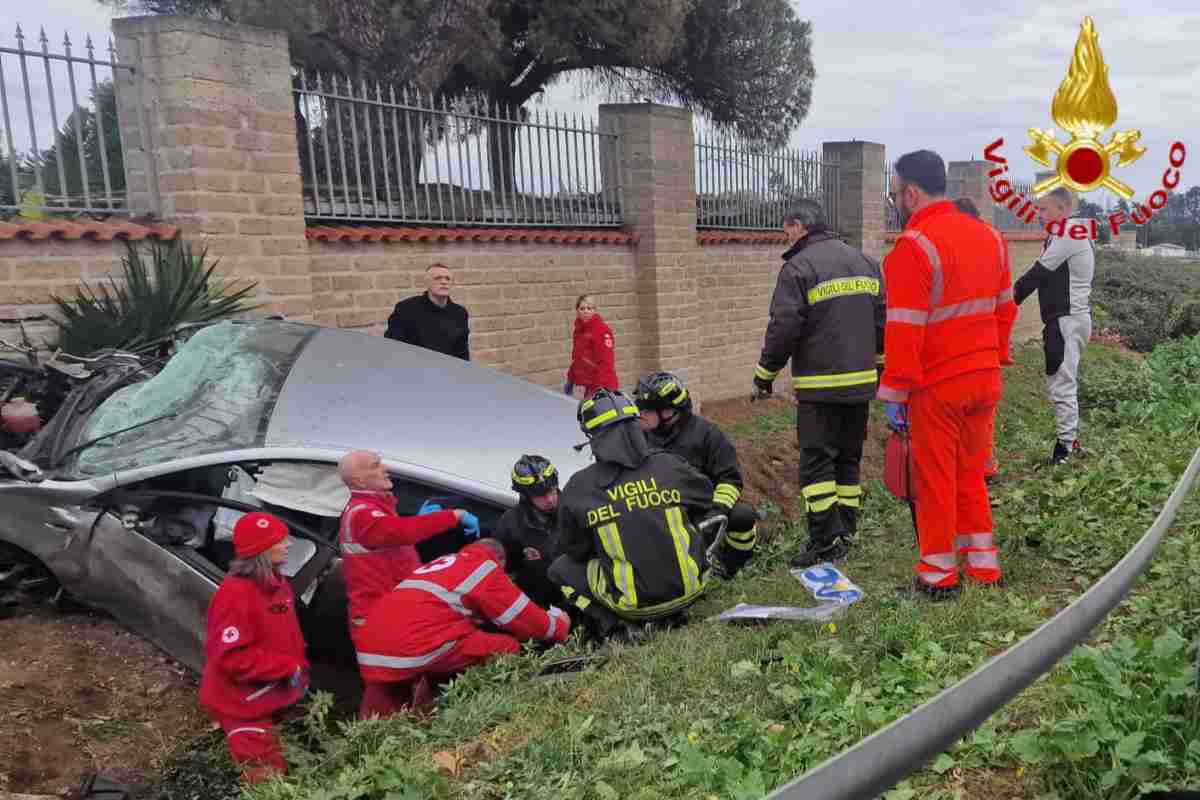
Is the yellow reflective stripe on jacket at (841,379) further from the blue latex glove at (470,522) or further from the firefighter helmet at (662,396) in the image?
the blue latex glove at (470,522)

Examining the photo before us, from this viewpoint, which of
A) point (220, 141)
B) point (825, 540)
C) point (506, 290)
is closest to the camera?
point (825, 540)

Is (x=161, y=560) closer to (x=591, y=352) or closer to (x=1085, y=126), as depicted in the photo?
(x=1085, y=126)

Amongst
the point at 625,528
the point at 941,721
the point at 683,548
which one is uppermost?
the point at 941,721

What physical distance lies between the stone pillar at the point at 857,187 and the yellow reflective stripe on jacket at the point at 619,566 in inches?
434

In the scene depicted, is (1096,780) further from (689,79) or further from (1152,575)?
(689,79)

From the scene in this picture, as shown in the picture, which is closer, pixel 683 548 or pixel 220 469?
pixel 220 469

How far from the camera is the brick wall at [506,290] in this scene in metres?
7.66

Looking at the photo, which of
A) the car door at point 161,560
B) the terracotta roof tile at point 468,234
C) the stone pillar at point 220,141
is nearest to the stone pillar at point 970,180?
the terracotta roof tile at point 468,234

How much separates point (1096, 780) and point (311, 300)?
6.29m

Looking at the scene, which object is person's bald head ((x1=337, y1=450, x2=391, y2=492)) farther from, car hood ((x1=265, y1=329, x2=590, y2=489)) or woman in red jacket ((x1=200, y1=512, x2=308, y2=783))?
woman in red jacket ((x1=200, y1=512, x2=308, y2=783))

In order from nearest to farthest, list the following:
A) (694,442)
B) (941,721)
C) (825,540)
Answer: (941,721) → (825,540) → (694,442)

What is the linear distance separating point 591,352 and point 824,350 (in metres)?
4.56

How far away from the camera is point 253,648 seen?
3.72 meters

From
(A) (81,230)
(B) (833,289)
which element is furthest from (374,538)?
(A) (81,230)
